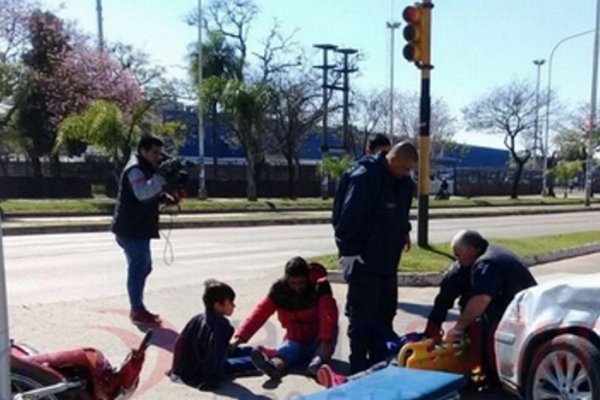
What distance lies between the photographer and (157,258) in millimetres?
11906

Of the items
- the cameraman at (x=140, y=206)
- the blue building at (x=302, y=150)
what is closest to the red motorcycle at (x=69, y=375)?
the cameraman at (x=140, y=206)

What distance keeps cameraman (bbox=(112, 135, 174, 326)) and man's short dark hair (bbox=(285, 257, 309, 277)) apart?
1.69m

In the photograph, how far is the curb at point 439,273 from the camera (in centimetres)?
942

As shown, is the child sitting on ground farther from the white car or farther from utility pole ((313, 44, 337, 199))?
utility pole ((313, 44, 337, 199))

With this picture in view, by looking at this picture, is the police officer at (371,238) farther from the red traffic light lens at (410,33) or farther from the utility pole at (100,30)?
the utility pole at (100,30)

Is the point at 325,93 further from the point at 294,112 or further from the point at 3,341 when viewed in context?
the point at 3,341

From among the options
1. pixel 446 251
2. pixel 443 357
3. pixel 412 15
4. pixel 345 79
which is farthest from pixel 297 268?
pixel 345 79

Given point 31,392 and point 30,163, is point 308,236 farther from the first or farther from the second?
point 30,163

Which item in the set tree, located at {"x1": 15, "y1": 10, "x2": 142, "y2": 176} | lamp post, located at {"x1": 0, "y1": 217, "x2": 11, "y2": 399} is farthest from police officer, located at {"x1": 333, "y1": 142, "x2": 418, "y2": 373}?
tree, located at {"x1": 15, "y1": 10, "x2": 142, "y2": 176}

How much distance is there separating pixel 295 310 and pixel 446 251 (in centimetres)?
632

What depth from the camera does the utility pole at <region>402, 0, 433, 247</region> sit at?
10070mm

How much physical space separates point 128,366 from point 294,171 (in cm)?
3939

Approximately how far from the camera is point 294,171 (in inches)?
1708

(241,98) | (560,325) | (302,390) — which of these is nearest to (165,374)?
(302,390)
